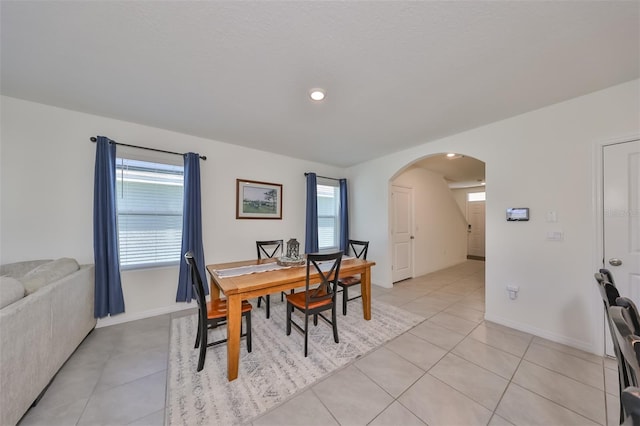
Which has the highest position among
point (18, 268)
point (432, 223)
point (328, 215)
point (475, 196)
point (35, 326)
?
point (475, 196)

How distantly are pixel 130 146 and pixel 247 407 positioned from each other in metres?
3.13

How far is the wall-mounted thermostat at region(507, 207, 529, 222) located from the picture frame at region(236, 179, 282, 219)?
3.40 m

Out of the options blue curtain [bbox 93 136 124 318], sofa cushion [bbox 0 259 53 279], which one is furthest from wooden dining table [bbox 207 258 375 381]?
sofa cushion [bbox 0 259 53 279]

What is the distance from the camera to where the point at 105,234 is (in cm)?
254

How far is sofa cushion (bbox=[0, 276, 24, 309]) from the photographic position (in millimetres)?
1342

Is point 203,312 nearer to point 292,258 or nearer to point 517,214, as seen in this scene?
point 292,258

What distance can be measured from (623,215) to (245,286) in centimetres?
351

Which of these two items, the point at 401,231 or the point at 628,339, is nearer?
the point at 628,339

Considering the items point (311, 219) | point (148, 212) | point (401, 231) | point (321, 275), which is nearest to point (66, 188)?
point (148, 212)

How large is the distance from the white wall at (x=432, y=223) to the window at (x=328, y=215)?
4.33 ft

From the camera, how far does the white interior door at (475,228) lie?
279 inches

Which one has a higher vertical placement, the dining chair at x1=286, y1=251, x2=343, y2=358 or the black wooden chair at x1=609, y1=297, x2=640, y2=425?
the black wooden chair at x1=609, y1=297, x2=640, y2=425

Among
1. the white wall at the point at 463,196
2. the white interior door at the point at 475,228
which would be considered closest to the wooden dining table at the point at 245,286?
the white interior door at the point at 475,228

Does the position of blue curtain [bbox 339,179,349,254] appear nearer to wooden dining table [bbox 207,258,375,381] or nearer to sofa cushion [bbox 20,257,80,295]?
wooden dining table [bbox 207,258,375,381]
